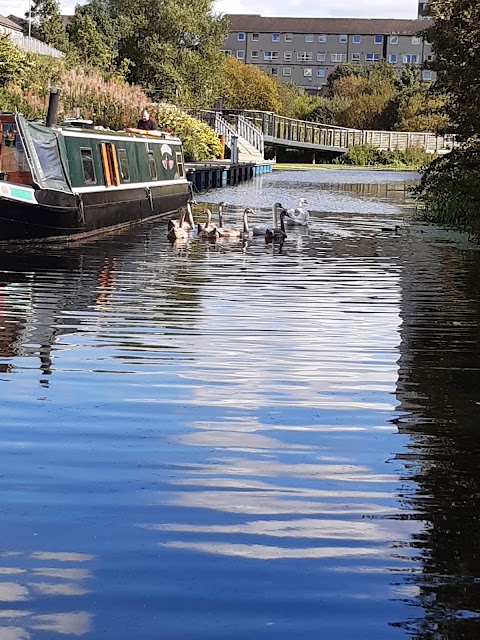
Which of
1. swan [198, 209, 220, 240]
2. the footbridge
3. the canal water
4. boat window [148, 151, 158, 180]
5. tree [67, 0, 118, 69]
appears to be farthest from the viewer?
the footbridge

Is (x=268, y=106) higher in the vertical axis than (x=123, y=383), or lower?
higher

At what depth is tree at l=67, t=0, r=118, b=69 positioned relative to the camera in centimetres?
5114

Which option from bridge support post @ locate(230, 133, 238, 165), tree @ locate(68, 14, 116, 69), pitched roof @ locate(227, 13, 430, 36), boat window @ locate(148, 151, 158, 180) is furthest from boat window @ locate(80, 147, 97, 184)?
pitched roof @ locate(227, 13, 430, 36)

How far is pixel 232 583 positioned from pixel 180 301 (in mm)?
7463

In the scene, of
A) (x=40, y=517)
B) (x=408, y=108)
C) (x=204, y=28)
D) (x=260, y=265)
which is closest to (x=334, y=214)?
(x=260, y=265)

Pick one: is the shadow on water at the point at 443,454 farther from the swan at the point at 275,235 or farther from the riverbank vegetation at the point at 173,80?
the riverbank vegetation at the point at 173,80

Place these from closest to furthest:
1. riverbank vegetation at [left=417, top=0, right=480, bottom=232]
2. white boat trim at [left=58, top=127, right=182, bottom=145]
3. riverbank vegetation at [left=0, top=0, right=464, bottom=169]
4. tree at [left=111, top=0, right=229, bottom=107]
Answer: riverbank vegetation at [left=417, top=0, right=480, bottom=232]
white boat trim at [left=58, top=127, right=182, bottom=145]
riverbank vegetation at [left=0, top=0, right=464, bottom=169]
tree at [left=111, top=0, right=229, bottom=107]

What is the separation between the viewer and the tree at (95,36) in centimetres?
5114

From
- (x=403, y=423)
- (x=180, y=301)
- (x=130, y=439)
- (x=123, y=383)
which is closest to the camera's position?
(x=130, y=439)

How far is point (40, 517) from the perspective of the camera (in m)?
4.76

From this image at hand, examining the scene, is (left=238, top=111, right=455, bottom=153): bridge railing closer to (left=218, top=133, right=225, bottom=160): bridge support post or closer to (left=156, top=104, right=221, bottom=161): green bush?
(left=218, top=133, right=225, bottom=160): bridge support post

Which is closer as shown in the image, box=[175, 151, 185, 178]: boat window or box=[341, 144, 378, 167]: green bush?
box=[175, 151, 185, 178]: boat window

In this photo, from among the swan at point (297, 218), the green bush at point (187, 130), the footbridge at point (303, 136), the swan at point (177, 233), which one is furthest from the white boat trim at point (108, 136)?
the footbridge at point (303, 136)

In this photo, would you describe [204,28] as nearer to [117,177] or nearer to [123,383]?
[117,177]
